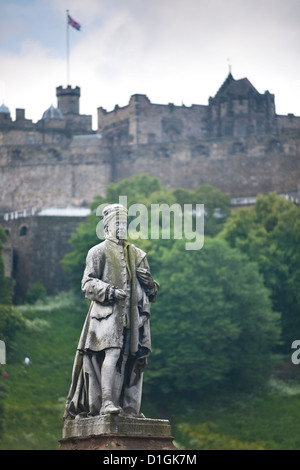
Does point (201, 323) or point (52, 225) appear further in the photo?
point (52, 225)

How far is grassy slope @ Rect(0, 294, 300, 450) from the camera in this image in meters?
48.6

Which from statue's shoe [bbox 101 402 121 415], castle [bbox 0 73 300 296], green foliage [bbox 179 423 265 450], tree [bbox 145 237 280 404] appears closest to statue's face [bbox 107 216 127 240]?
statue's shoe [bbox 101 402 121 415]

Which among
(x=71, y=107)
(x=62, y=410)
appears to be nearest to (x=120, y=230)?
(x=62, y=410)

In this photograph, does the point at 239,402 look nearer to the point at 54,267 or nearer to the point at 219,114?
the point at 54,267

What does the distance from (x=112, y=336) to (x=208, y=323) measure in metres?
43.1

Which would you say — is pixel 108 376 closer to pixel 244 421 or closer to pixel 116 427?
pixel 116 427

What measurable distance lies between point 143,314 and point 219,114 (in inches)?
3476

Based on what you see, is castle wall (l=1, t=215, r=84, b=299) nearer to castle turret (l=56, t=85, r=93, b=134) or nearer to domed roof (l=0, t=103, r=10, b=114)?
castle turret (l=56, t=85, r=93, b=134)

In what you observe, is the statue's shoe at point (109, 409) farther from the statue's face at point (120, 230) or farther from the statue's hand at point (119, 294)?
the statue's face at point (120, 230)

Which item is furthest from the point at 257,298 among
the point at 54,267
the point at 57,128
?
the point at 57,128

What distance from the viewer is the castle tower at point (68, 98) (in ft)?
337
